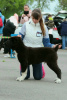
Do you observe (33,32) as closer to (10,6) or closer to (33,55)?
(33,55)

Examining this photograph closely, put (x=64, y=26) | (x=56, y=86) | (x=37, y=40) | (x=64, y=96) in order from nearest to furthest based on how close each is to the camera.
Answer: (x=64, y=96)
(x=56, y=86)
(x=37, y=40)
(x=64, y=26)

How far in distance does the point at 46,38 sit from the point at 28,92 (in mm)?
1999

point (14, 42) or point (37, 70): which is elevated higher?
point (14, 42)

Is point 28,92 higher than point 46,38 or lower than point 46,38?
lower

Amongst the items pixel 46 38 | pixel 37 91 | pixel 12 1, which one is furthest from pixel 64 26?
pixel 12 1

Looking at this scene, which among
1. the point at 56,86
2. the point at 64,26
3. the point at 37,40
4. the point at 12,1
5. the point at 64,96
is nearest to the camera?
the point at 64,96

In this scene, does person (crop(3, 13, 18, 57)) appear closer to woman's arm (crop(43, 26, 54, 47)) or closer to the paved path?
the paved path

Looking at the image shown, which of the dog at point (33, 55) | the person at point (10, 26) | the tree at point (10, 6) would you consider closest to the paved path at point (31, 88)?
the dog at point (33, 55)

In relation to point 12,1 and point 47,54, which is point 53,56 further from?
point 12,1

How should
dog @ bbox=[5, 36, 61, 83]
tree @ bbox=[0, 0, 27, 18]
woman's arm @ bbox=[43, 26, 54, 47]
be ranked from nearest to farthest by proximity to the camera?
dog @ bbox=[5, 36, 61, 83] < woman's arm @ bbox=[43, 26, 54, 47] < tree @ bbox=[0, 0, 27, 18]

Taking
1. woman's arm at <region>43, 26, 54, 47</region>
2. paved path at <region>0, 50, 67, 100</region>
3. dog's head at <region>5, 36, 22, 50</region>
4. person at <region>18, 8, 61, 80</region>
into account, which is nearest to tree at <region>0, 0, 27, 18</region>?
paved path at <region>0, 50, 67, 100</region>

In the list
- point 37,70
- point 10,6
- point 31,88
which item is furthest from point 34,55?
point 10,6

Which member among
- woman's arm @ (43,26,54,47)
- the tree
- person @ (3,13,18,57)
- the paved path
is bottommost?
the tree

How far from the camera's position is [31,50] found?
30.6 feet
